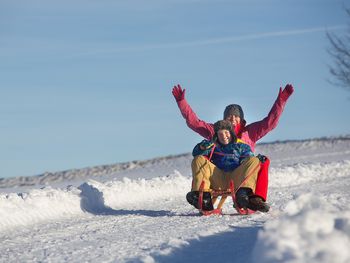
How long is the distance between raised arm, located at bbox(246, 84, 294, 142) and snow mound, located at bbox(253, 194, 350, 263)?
4.05 meters

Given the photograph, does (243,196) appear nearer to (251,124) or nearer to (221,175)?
(221,175)

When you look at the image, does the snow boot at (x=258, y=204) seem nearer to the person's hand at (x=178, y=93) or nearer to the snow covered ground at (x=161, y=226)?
the snow covered ground at (x=161, y=226)

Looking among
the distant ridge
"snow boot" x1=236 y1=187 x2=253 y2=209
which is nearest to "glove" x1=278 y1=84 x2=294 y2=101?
"snow boot" x1=236 y1=187 x2=253 y2=209

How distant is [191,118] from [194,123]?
0.08m

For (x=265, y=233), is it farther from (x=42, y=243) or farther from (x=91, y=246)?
(x=42, y=243)

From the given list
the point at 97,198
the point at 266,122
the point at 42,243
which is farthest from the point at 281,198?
the point at 42,243

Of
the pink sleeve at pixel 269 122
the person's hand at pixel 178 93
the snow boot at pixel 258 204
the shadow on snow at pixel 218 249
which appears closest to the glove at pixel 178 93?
the person's hand at pixel 178 93

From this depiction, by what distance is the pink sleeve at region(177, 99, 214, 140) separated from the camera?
29.3ft

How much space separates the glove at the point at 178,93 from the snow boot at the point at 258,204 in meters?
2.07

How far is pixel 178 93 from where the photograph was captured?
30.4 feet

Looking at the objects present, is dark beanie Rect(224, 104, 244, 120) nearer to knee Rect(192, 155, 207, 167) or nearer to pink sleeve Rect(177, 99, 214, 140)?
pink sleeve Rect(177, 99, 214, 140)

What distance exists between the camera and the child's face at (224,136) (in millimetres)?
8086

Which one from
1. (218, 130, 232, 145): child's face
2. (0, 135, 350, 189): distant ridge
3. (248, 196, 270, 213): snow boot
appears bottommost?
(0, 135, 350, 189): distant ridge

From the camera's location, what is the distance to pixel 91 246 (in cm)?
589
